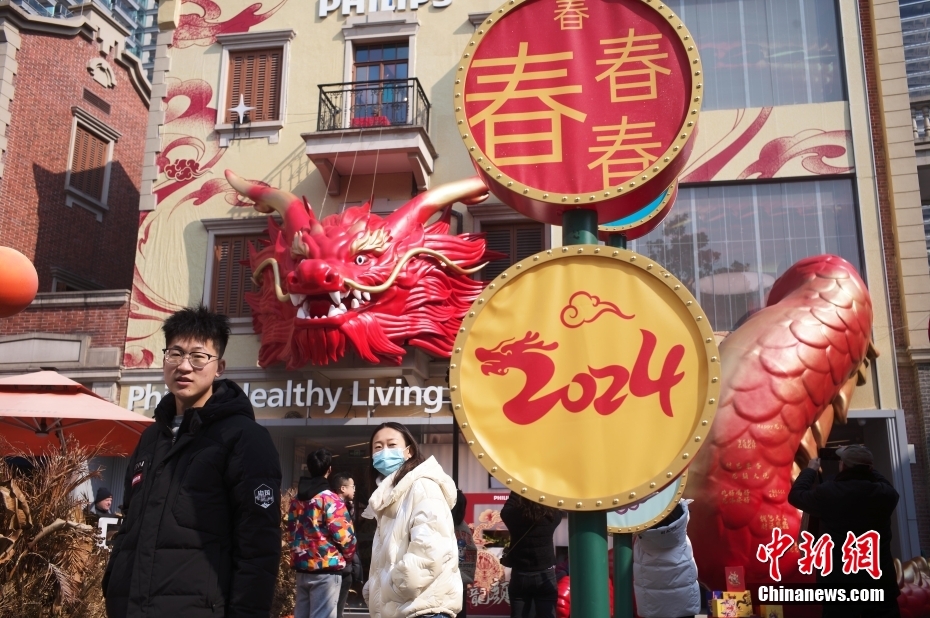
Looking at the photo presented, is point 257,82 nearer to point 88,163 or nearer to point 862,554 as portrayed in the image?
point 88,163

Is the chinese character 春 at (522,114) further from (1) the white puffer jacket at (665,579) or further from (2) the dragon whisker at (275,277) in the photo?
(2) the dragon whisker at (275,277)

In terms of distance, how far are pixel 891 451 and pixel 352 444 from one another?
7.77m

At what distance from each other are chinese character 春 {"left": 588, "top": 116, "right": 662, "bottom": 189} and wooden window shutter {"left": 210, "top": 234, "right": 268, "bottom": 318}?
1164 cm

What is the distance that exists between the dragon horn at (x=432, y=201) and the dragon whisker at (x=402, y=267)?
1.28ft

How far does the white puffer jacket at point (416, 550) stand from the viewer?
3793mm

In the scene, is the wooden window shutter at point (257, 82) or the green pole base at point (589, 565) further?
the wooden window shutter at point (257, 82)

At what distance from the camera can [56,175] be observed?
645 inches

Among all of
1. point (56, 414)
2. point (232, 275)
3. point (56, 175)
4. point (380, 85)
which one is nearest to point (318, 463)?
point (56, 414)

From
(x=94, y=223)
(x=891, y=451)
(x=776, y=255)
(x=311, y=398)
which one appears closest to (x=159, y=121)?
(x=94, y=223)

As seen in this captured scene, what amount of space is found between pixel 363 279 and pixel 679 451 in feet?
31.8

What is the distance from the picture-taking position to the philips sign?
48.2 feet

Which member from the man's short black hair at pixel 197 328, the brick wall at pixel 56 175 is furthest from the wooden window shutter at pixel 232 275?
the man's short black hair at pixel 197 328

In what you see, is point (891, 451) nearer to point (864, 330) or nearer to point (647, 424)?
point (864, 330)

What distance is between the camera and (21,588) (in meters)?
4.92
